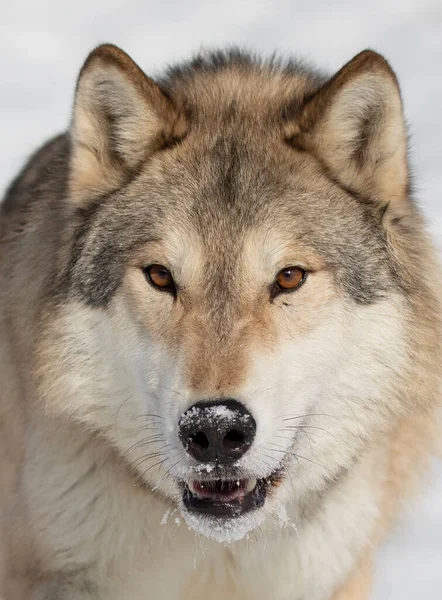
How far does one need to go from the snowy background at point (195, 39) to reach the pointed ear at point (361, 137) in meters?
4.60

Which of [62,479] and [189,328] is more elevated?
[189,328]

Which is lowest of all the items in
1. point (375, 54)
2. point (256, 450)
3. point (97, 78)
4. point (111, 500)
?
point (111, 500)

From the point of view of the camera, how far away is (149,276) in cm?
358

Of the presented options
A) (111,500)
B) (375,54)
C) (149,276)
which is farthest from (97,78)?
(111,500)

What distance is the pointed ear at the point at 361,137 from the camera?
12.0 ft

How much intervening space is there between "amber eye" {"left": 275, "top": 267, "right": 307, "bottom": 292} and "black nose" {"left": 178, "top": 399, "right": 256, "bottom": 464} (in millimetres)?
529

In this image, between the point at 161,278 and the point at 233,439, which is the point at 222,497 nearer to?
the point at 233,439

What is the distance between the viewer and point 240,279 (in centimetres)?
345

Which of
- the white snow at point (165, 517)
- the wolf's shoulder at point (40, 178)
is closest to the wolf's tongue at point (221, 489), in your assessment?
the white snow at point (165, 517)

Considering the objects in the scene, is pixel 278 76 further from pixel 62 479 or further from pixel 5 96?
pixel 5 96

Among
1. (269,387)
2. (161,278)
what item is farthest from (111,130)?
(269,387)

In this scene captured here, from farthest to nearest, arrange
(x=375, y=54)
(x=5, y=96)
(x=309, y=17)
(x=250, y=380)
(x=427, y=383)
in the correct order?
1. (x=309, y=17)
2. (x=5, y=96)
3. (x=427, y=383)
4. (x=375, y=54)
5. (x=250, y=380)

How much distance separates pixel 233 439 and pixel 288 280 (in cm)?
62

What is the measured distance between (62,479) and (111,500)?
0.66 feet
